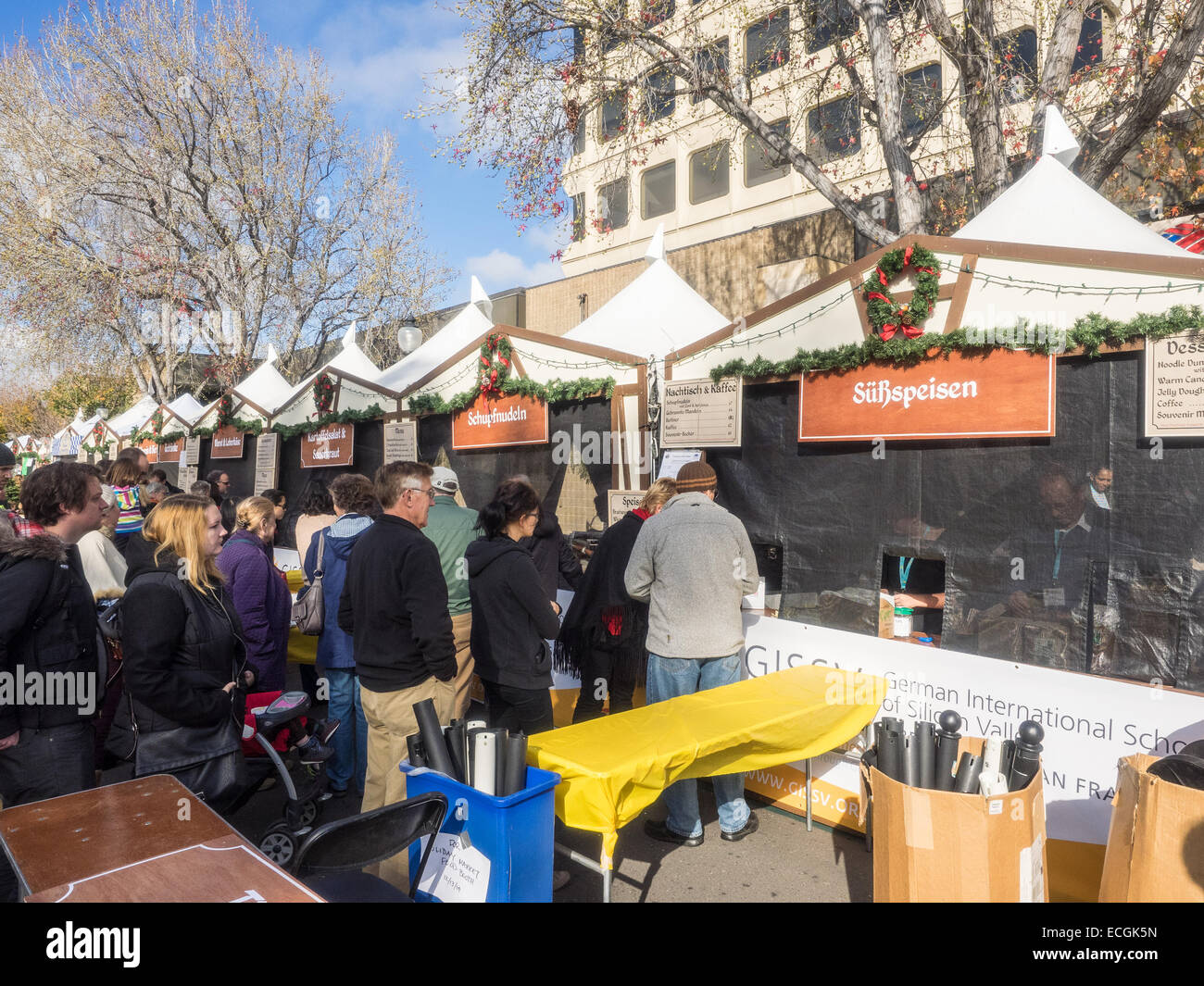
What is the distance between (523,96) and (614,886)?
25.1ft

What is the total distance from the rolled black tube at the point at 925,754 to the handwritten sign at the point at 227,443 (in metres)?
12.1

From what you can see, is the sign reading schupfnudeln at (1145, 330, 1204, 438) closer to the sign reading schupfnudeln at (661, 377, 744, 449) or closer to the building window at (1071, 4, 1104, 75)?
the sign reading schupfnudeln at (661, 377, 744, 449)

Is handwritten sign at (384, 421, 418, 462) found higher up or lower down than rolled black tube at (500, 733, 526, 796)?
higher up

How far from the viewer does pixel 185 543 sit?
10.8ft

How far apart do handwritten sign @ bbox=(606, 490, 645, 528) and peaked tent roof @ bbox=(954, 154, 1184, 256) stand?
2.74 m

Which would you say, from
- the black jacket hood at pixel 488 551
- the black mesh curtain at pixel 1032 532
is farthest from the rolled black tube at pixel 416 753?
the black mesh curtain at pixel 1032 532

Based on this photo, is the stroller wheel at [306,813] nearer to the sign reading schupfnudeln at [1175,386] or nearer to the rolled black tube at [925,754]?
the rolled black tube at [925,754]

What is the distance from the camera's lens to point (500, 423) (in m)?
7.52

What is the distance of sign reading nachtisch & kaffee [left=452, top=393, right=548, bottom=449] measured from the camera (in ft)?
23.2

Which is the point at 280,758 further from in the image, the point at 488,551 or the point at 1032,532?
the point at 1032,532

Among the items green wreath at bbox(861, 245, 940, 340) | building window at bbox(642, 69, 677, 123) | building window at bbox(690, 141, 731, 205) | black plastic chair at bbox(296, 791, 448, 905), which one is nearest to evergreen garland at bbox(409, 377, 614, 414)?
green wreath at bbox(861, 245, 940, 340)

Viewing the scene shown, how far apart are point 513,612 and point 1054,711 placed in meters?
2.54

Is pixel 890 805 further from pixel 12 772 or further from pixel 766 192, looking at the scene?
pixel 766 192

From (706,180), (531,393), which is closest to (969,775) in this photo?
(531,393)
